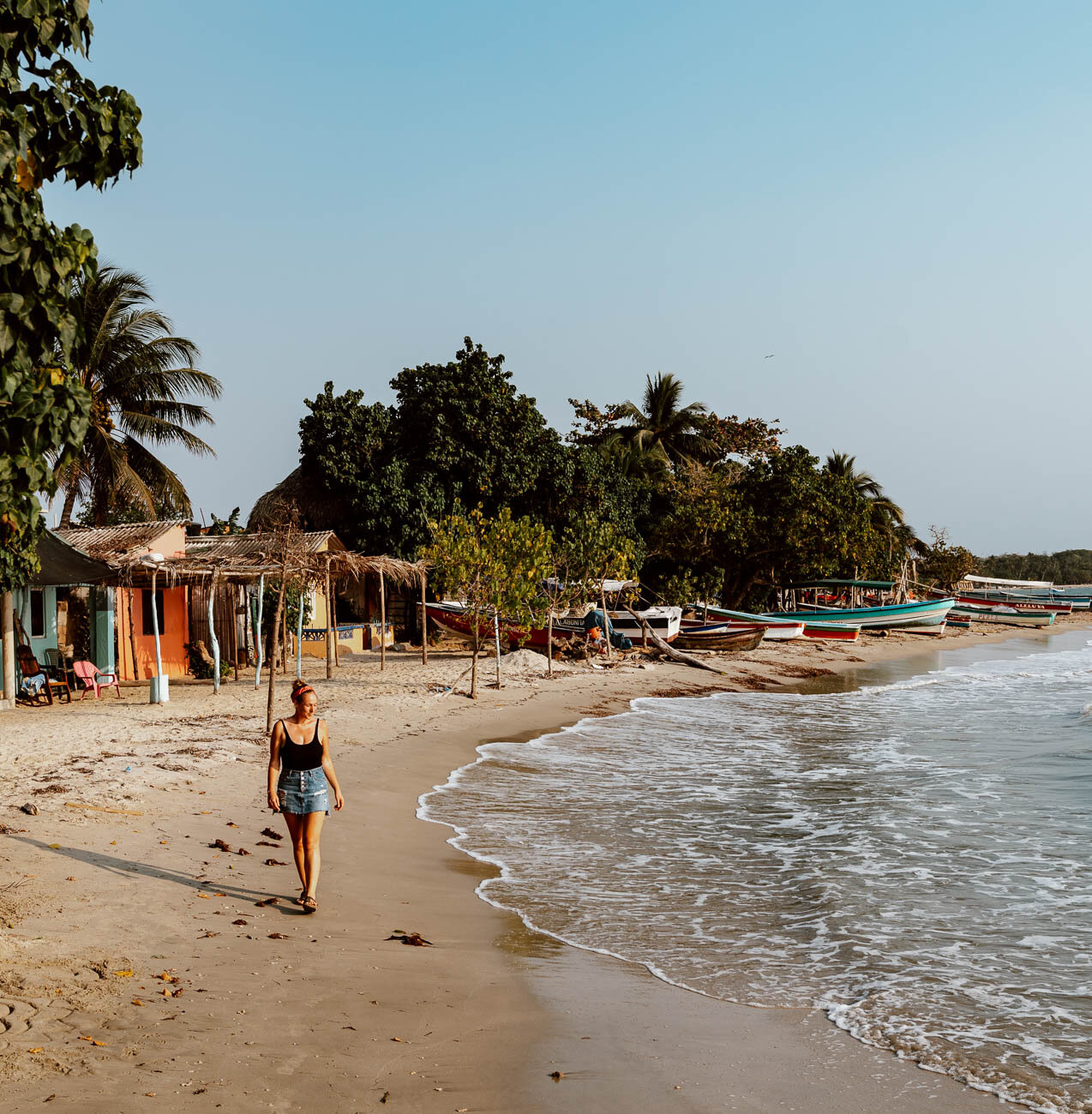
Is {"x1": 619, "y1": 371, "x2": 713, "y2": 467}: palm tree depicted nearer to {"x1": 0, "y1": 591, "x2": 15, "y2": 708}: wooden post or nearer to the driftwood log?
the driftwood log

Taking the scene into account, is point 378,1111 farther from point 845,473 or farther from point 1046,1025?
point 845,473

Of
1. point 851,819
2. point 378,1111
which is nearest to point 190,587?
point 851,819

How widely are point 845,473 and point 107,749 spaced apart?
55508 mm

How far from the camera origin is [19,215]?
12.5 feet

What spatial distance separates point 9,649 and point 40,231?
48.4 ft

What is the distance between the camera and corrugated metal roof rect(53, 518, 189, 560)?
20.0m

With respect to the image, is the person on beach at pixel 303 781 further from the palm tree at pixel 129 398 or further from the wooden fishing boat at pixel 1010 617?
the wooden fishing boat at pixel 1010 617

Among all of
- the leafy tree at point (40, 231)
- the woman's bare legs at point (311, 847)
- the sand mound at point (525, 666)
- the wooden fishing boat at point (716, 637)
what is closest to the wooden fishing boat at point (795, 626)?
the wooden fishing boat at point (716, 637)

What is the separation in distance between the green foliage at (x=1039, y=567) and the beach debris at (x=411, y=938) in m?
112

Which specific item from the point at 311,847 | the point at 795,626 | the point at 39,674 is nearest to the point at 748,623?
the point at 795,626

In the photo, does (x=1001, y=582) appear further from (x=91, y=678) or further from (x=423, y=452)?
(x=91, y=678)

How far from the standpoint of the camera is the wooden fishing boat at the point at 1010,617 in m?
69.4

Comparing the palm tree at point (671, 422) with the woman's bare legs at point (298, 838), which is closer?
the woman's bare legs at point (298, 838)

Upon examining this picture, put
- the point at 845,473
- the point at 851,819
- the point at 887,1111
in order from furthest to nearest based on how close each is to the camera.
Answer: the point at 845,473, the point at 851,819, the point at 887,1111
